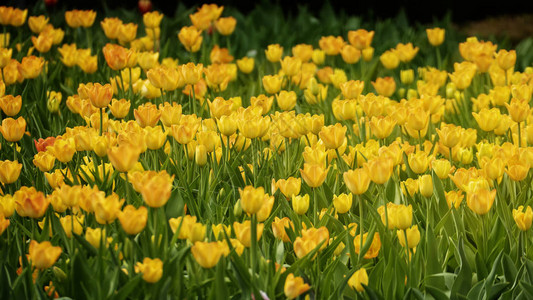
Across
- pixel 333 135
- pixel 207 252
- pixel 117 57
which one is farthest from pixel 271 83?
pixel 207 252

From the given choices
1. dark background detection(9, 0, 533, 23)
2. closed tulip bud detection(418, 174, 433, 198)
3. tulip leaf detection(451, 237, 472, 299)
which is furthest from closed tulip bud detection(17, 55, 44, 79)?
dark background detection(9, 0, 533, 23)

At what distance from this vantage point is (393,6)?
8.19 meters

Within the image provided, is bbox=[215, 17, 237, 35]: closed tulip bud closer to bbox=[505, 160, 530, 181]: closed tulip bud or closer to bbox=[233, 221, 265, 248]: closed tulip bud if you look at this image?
bbox=[505, 160, 530, 181]: closed tulip bud

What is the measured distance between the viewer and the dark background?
23.5 ft

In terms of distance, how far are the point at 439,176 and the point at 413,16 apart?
20.6ft

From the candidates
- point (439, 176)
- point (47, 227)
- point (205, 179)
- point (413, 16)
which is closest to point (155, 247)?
point (47, 227)

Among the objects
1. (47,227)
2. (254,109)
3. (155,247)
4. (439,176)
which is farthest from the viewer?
(254,109)

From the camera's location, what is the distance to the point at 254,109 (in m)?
2.72

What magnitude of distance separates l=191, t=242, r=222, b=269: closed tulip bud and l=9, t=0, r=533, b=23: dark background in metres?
4.73

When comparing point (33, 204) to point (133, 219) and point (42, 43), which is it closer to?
point (133, 219)

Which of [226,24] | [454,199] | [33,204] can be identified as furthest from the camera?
[226,24]

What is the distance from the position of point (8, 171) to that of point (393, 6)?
6622 mm

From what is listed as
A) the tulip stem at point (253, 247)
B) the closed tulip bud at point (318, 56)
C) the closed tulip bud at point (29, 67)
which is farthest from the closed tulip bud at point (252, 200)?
the closed tulip bud at point (318, 56)

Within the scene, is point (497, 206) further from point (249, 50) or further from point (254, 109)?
point (249, 50)
